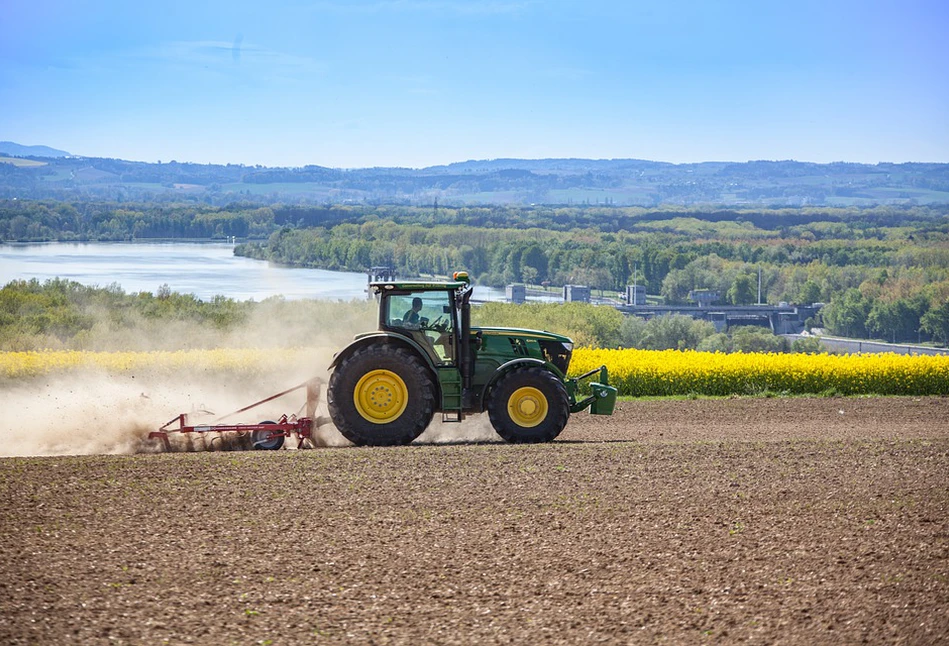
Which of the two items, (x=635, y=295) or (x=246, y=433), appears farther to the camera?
(x=635, y=295)

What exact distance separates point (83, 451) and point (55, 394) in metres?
2.74

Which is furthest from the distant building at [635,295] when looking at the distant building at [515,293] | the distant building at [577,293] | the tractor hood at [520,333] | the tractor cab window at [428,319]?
the tractor cab window at [428,319]

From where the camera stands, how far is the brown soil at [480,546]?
7.23 meters

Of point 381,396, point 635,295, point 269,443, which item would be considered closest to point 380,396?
point 381,396

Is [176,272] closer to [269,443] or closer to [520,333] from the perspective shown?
[269,443]

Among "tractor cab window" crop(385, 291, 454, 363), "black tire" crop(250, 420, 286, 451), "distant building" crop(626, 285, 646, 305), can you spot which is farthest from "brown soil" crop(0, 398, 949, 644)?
"distant building" crop(626, 285, 646, 305)

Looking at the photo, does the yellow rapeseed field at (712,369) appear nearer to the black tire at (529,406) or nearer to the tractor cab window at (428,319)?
the tractor cab window at (428,319)

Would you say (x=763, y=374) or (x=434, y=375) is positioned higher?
(x=434, y=375)

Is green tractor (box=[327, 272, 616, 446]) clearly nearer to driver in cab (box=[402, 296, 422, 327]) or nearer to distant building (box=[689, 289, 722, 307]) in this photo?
driver in cab (box=[402, 296, 422, 327])

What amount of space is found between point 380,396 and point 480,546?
5298 millimetres

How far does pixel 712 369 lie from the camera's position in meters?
24.5

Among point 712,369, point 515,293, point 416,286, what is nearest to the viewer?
point 416,286

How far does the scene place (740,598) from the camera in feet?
25.3

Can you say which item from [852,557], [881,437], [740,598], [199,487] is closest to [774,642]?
[740,598]
